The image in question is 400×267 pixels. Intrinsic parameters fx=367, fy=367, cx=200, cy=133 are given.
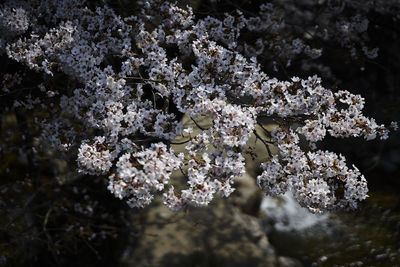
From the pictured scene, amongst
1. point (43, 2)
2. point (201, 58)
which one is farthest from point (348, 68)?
point (43, 2)

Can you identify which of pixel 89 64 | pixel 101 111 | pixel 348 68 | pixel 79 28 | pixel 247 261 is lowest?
pixel 247 261

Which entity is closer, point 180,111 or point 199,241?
point 180,111

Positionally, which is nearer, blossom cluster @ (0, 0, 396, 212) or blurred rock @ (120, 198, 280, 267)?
blossom cluster @ (0, 0, 396, 212)

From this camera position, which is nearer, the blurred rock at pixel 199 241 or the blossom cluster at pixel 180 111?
the blossom cluster at pixel 180 111

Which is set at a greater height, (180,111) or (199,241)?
(180,111)

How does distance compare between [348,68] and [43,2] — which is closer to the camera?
[43,2]

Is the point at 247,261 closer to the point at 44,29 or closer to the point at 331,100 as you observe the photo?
the point at 331,100

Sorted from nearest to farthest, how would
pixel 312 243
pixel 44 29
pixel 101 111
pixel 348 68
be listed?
1. pixel 101 111
2. pixel 44 29
3. pixel 312 243
4. pixel 348 68

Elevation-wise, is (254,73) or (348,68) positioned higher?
(348,68)
